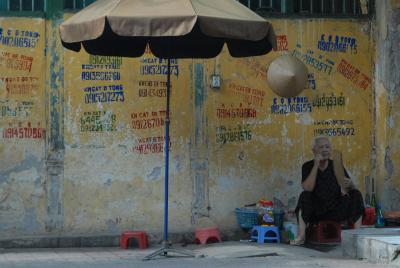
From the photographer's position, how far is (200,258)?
8914mm

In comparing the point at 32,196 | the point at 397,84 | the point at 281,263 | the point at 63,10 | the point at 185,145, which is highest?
the point at 63,10

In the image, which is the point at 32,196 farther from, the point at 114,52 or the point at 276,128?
the point at 276,128

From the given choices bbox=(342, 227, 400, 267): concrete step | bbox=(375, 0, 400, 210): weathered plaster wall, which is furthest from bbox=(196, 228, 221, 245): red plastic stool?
bbox=(375, 0, 400, 210): weathered plaster wall

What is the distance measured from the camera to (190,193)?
10.2 metres

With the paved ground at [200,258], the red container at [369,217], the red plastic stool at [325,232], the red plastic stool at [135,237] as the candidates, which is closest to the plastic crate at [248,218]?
the paved ground at [200,258]

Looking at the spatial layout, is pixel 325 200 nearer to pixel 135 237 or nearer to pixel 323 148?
pixel 323 148

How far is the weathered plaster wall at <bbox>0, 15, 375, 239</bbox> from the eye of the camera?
393 inches

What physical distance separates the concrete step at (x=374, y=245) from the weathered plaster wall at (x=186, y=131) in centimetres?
170

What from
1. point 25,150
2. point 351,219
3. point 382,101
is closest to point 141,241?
point 25,150

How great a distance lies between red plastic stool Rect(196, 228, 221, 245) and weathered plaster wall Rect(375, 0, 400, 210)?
2.17 metres

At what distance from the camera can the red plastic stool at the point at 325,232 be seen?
394 inches

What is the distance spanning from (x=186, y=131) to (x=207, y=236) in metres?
1.31

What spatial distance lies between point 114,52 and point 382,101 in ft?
11.3

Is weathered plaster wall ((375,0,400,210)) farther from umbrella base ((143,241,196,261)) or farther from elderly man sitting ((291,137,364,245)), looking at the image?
umbrella base ((143,241,196,261))
